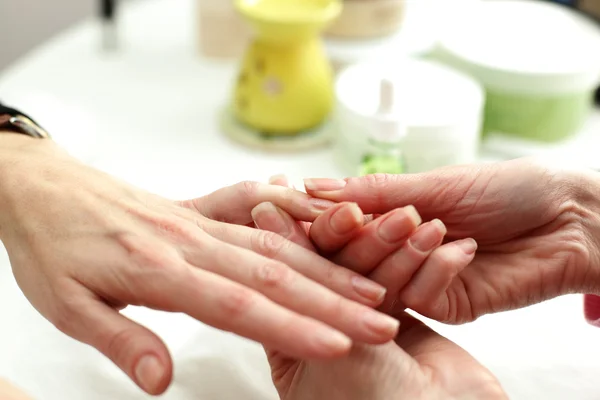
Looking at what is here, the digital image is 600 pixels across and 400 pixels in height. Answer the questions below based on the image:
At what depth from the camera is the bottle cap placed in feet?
2.89

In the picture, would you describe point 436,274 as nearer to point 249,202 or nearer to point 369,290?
point 369,290

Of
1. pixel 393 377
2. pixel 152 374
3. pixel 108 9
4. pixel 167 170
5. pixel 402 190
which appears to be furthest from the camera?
pixel 108 9

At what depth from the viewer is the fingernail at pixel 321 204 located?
0.67 meters

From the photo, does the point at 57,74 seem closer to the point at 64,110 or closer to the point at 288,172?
the point at 64,110

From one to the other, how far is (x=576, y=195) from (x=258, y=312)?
14.4 inches

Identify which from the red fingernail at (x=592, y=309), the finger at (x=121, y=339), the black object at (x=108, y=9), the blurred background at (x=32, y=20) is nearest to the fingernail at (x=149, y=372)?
the finger at (x=121, y=339)

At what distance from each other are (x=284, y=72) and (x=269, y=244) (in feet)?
1.53

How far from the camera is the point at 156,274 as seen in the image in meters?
0.55

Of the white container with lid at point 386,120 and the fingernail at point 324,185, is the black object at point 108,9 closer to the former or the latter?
the white container with lid at point 386,120

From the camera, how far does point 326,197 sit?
681mm

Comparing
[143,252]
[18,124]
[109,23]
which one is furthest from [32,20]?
[143,252]

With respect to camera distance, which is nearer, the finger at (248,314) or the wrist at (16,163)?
the finger at (248,314)

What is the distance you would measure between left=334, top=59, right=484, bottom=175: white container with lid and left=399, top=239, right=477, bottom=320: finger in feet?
1.10

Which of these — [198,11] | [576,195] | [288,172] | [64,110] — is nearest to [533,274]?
A: [576,195]
